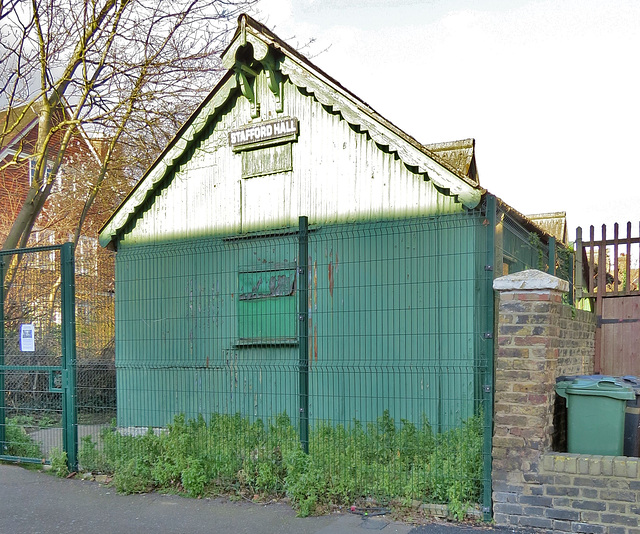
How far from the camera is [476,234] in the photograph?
7250 millimetres

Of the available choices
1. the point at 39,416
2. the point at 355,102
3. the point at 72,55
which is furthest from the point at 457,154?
the point at 39,416

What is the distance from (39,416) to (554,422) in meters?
8.34

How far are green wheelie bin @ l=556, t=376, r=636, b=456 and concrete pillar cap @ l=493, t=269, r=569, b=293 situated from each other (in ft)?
2.87

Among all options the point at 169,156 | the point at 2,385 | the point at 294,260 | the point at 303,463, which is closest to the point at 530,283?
the point at 303,463

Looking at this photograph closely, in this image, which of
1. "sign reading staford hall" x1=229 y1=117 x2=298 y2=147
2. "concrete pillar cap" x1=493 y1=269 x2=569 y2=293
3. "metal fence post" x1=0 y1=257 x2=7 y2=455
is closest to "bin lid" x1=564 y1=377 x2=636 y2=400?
"concrete pillar cap" x1=493 y1=269 x2=569 y2=293

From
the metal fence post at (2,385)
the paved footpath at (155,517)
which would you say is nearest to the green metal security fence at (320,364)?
the paved footpath at (155,517)

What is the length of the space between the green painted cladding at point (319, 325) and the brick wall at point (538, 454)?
4.47ft

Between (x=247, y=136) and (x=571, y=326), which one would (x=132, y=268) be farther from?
(x=571, y=326)

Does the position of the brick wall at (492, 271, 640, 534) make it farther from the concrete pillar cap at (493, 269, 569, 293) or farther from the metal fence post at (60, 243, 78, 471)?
the metal fence post at (60, 243, 78, 471)

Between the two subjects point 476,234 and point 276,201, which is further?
point 276,201

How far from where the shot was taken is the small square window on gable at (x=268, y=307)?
8055 millimetres

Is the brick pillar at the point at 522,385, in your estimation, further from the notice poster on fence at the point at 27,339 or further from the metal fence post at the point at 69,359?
the notice poster on fence at the point at 27,339

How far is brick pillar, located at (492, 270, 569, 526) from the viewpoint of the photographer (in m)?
4.95

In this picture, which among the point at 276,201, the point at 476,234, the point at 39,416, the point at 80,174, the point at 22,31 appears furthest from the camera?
the point at 80,174
